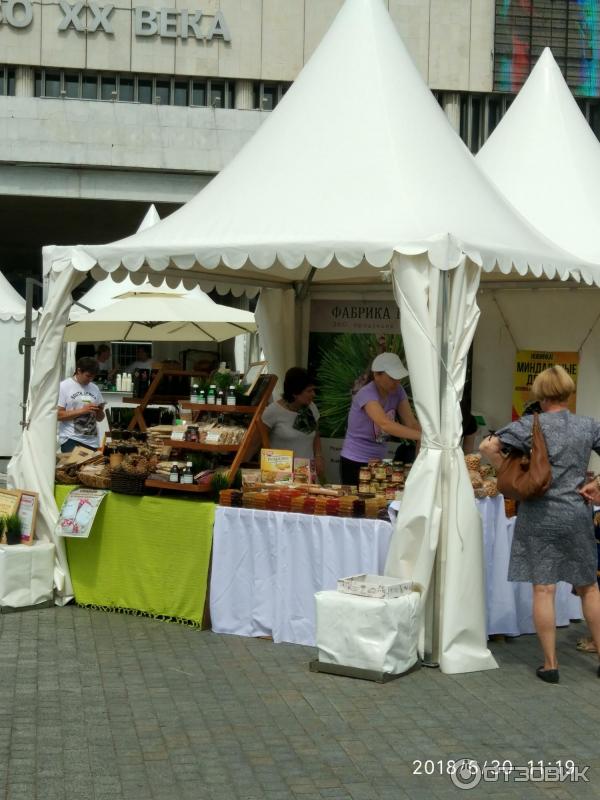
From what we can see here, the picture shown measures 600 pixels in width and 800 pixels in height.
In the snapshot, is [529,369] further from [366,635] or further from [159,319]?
[159,319]

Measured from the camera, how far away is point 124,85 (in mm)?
33469

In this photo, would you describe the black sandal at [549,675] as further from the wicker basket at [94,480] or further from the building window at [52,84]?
the building window at [52,84]

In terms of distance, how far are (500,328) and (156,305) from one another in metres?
4.73

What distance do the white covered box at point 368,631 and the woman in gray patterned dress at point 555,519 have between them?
0.68 metres

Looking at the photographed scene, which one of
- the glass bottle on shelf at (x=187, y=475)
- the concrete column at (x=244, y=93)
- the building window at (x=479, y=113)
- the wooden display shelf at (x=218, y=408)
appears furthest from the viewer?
the building window at (x=479, y=113)

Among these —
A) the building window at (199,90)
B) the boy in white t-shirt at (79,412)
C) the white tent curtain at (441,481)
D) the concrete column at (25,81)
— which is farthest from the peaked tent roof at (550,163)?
the concrete column at (25,81)

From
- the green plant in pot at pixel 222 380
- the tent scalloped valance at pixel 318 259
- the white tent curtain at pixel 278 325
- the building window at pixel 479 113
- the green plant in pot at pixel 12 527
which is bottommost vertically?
the green plant in pot at pixel 12 527

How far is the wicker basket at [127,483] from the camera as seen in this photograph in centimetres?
830

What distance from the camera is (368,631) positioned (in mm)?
6676

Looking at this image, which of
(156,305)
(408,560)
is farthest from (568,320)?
(156,305)

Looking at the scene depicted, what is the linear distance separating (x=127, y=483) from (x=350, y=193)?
2.50m

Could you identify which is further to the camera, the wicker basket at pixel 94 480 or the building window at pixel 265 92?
the building window at pixel 265 92

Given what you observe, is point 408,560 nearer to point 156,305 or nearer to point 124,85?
point 156,305


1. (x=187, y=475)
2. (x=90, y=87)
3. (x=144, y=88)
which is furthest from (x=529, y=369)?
(x=90, y=87)
